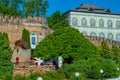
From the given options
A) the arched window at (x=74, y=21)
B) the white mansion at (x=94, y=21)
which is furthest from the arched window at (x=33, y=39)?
the arched window at (x=74, y=21)

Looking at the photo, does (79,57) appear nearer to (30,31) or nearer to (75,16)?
(30,31)

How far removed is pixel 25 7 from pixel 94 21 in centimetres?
1803

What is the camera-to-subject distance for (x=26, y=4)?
2559 inches

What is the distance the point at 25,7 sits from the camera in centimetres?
6512

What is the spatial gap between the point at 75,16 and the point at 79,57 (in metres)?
44.8

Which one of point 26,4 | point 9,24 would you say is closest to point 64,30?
point 9,24

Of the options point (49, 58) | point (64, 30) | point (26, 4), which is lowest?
point (49, 58)

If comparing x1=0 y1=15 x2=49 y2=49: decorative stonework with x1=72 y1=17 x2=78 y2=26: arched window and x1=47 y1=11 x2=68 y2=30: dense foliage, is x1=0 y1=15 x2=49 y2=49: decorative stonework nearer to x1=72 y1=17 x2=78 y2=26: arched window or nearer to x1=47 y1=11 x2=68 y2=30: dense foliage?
x1=47 y1=11 x2=68 y2=30: dense foliage

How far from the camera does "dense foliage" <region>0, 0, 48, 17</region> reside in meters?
62.1

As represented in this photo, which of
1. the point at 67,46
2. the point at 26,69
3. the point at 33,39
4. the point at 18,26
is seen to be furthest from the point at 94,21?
the point at 26,69

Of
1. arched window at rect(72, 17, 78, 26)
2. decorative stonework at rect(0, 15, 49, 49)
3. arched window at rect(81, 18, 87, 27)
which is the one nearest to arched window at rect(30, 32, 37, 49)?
decorative stonework at rect(0, 15, 49, 49)

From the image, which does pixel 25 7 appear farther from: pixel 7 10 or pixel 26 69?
pixel 26 69

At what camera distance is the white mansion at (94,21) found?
7750cm

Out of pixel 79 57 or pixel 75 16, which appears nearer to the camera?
pixel 79 57
